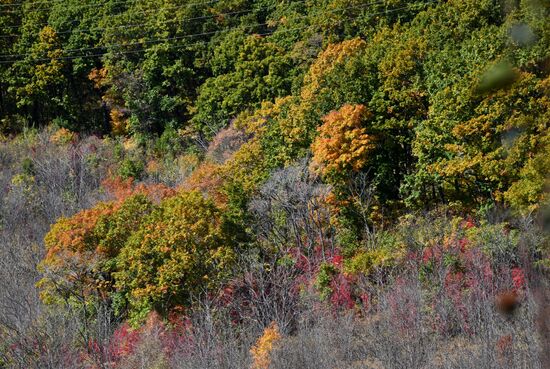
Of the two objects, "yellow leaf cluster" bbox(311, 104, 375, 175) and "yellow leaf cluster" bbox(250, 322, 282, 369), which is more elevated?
"yellow leaf cluster" bbox(311, 104, 375, 175)

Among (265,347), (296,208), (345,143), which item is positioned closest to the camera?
(265,347)

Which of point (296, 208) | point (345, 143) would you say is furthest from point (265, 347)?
point (345, 143)

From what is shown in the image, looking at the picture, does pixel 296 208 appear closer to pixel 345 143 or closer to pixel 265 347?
pixel 345 143

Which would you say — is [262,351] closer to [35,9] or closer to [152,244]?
[152,244]

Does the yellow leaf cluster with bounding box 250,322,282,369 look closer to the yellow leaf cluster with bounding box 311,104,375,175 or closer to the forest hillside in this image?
the forest hillside

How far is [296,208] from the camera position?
85.3ft

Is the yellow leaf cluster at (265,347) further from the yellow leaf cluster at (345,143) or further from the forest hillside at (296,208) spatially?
the yellow leaf cluster at (345,143)

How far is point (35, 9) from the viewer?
144 feet

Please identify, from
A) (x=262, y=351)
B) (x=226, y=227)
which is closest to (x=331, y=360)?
(x=262, y=351)

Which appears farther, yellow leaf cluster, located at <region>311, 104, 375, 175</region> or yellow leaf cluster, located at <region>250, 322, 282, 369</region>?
yellow leaf cluster, located at <region>311, 104, 375, 175</region>

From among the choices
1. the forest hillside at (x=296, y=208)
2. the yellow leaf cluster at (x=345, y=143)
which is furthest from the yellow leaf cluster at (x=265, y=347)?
the yellow leaf cluster at (x=345, y=143)

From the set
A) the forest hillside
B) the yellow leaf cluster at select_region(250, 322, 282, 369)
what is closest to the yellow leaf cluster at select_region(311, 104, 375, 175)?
the forest hillside

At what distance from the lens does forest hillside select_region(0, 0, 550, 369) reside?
692 inches

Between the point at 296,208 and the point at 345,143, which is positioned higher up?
the point at 345,143
